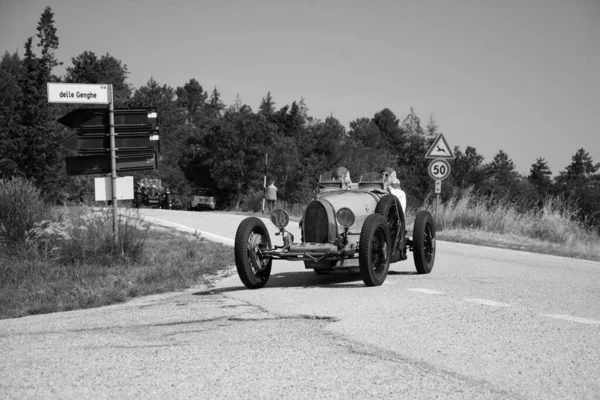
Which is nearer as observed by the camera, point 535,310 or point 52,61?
point 535,310

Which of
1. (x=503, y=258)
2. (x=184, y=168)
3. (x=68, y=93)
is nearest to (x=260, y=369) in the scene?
(x=68, y=93)

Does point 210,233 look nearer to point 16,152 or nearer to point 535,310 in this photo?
point 535,310

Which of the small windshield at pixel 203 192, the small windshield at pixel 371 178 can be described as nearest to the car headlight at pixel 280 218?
the small windshield at pixel 371 178


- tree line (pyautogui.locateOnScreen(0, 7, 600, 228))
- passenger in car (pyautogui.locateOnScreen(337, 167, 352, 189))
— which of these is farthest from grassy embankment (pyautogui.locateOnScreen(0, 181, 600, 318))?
tree line (pyautogui.locateOnScreen(0, 7, 600, 228))

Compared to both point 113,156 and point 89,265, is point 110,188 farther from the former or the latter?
point 89,265

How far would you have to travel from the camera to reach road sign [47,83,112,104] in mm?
12781

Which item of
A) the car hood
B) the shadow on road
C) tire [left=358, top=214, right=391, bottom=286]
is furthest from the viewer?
the car hood

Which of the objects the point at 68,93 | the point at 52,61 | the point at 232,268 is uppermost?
the point at 52,61

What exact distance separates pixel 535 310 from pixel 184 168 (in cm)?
6181

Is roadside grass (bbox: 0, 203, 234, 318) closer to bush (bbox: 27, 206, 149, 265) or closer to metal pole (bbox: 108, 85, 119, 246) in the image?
bush (bbox: 27, 206, 149, 265)

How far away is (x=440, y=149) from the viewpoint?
894 inches

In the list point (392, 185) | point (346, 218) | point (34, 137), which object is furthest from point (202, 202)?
point (346, 218)

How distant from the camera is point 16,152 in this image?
2080 inches

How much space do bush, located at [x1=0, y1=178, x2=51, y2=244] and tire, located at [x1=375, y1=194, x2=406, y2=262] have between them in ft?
23.6
